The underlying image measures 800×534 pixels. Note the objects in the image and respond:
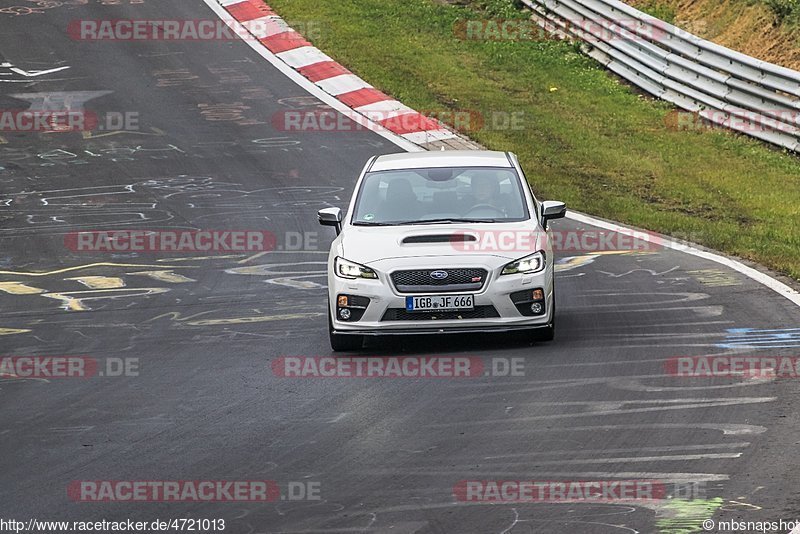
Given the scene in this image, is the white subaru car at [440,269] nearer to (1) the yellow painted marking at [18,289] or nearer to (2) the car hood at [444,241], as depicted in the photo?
(2) the car hood at [444,241]

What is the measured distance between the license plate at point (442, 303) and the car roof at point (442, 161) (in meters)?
1.90

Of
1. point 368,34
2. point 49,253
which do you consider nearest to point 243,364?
point 49,253

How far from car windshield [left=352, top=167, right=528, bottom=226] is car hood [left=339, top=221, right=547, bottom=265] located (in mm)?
199

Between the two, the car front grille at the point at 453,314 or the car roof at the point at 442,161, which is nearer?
the car front grille at the point at 453,314

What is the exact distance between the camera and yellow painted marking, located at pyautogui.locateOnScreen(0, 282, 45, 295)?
14930mm

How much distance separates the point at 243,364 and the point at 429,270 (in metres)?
1.72

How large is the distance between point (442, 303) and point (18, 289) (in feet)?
19.1

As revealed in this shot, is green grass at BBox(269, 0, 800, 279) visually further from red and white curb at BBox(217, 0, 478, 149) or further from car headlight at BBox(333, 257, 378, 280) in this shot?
car headlight at BBox(333, 257, 378, 280)

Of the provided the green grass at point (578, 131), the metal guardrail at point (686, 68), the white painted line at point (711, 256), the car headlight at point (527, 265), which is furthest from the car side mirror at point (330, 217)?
the metal guardrail at point (686, 68)

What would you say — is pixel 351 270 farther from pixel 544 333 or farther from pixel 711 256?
pixel 711 256

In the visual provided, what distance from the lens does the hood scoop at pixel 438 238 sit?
11.8 m

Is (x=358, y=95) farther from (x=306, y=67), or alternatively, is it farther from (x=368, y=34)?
(x=368, y=34)

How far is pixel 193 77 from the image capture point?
25938mm

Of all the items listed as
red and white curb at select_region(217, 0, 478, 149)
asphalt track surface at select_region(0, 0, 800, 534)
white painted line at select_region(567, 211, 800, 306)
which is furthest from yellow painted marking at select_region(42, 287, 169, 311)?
red and white curb at select_region(217, 0, 478, 149)
